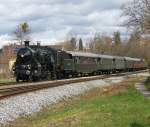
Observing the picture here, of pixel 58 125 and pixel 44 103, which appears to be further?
pixel 44 103

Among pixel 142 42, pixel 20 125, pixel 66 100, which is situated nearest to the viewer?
pixel 20 125

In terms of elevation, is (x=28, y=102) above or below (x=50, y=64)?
below

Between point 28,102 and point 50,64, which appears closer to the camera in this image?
point 28,102

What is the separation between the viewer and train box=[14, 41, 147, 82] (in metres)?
38.4

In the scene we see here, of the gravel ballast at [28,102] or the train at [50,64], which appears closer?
the gravel ballast at [28,102]

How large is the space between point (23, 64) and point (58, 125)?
80.8 feet

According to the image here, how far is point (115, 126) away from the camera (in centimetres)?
1395

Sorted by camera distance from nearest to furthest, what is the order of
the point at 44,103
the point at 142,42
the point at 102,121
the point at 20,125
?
the point at 102,121
the point at 20,125
the point at 44,103
the point at 142,42

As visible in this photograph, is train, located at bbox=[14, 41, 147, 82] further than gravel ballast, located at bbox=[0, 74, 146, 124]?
Yes

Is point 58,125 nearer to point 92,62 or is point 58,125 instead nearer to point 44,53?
point 44,53

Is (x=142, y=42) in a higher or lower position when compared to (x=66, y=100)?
higher

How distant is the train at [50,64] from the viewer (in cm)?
3844

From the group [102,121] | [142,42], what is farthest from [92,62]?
[102,121]

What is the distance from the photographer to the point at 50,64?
4284 cm
